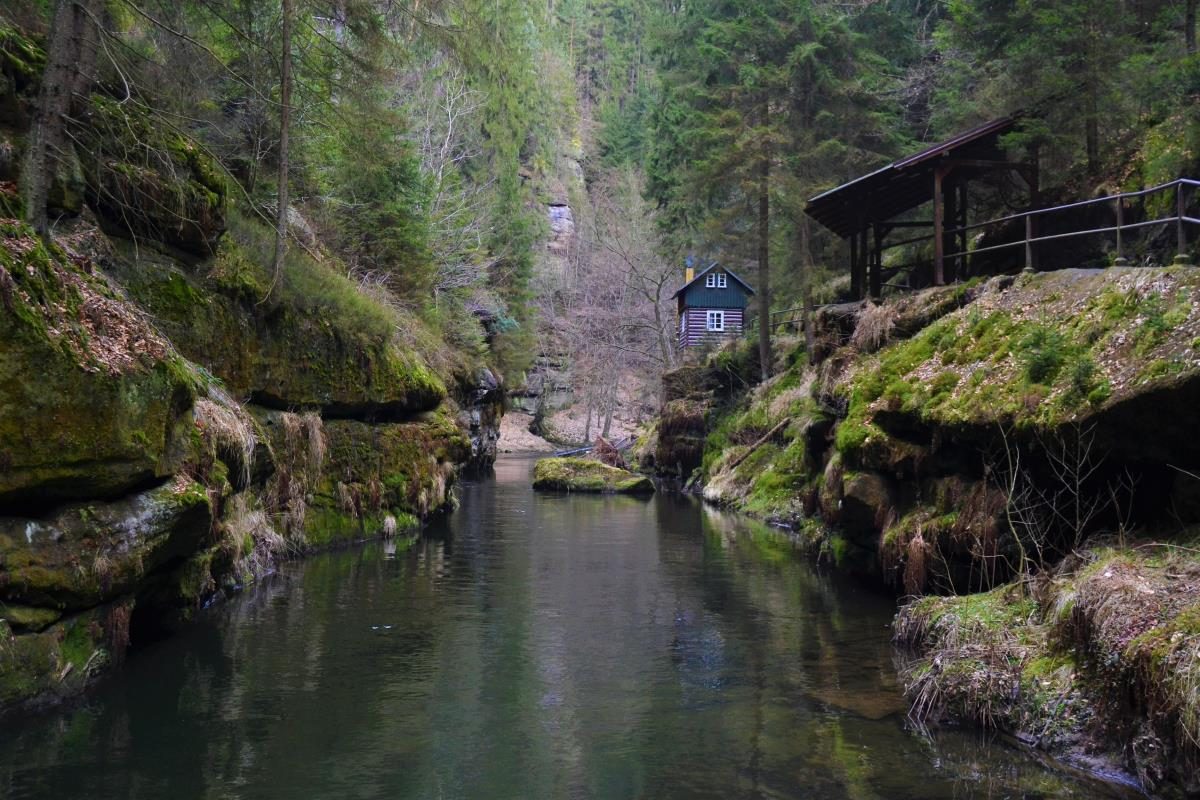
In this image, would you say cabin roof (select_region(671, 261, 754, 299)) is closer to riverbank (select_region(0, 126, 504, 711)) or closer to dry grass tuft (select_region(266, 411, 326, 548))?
riverbank (select_region(0, 126, 504, 711))

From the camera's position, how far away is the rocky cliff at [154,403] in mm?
8188

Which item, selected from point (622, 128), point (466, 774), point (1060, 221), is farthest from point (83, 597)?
point (622, 128)

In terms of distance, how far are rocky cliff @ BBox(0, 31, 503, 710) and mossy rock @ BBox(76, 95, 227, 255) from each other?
0.04 meters

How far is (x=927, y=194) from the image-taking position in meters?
21.7

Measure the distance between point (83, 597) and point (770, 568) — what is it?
11.6 m

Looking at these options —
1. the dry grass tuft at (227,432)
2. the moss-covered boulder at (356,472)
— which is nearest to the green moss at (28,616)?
the dry grass tuft at (227,432)

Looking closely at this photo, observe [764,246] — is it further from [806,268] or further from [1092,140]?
[1092,140]

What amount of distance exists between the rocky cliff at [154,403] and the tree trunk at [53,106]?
23 centimetres

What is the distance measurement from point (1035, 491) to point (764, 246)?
21068mm

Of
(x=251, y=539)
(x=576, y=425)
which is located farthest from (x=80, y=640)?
(x=576, y=425)

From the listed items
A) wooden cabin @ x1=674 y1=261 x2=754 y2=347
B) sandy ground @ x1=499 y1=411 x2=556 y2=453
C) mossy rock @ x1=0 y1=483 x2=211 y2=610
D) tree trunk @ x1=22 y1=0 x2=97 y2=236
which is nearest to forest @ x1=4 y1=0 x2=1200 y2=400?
tree trunk @ x1=22 y1=0 x2=97 y2=236

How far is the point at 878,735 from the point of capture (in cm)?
834

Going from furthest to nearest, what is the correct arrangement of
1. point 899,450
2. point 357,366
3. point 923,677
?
point 357,366
point 899,450
point 923,677

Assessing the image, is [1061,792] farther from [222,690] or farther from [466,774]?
[222,690]
